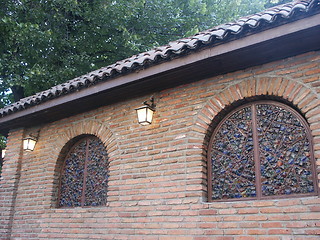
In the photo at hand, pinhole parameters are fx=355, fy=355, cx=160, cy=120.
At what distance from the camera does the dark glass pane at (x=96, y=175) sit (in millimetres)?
5938

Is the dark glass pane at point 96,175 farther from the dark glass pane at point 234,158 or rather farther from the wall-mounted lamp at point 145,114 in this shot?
the dark glass pane at point 234,158

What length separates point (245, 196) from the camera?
441 cm

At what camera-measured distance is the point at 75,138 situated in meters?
6.58

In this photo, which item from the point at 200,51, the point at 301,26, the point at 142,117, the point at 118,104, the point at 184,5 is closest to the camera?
the point at 301,26

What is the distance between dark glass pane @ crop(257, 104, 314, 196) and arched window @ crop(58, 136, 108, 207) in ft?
9.00

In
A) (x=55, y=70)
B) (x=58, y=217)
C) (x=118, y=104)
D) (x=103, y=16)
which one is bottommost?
(x=58, y=217)

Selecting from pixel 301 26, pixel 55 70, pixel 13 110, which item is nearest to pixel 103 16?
pixel 55 70

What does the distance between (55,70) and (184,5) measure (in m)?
5.45

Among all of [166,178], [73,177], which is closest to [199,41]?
[166,178]

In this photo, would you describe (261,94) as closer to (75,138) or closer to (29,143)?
(75,138)

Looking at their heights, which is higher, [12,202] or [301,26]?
[301,26]

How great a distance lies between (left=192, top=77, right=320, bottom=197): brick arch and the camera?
13.6 ft

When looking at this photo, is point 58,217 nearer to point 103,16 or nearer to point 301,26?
point 301,26

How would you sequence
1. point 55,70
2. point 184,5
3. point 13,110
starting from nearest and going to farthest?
point 13,110 → point 55,70 → point 184,5
